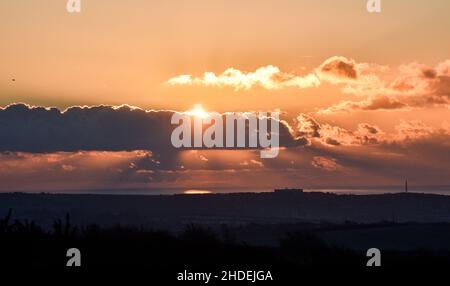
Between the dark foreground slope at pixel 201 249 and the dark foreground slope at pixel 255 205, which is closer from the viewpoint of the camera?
the dark foreground slope at pixel 201 249

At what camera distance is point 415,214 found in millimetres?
168375

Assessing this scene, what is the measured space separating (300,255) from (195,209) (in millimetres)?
134918

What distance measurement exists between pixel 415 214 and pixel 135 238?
451ft

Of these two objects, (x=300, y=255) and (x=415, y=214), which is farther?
(x=415, y=214)

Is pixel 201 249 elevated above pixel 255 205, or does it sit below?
below

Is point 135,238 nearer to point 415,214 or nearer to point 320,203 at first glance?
point 415,214

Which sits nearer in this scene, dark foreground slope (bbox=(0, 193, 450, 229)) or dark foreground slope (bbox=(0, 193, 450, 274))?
dark foreground slope (bbox=(0, 193, 450, 274))

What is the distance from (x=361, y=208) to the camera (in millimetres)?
182500

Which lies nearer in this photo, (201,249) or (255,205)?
(201,249)
